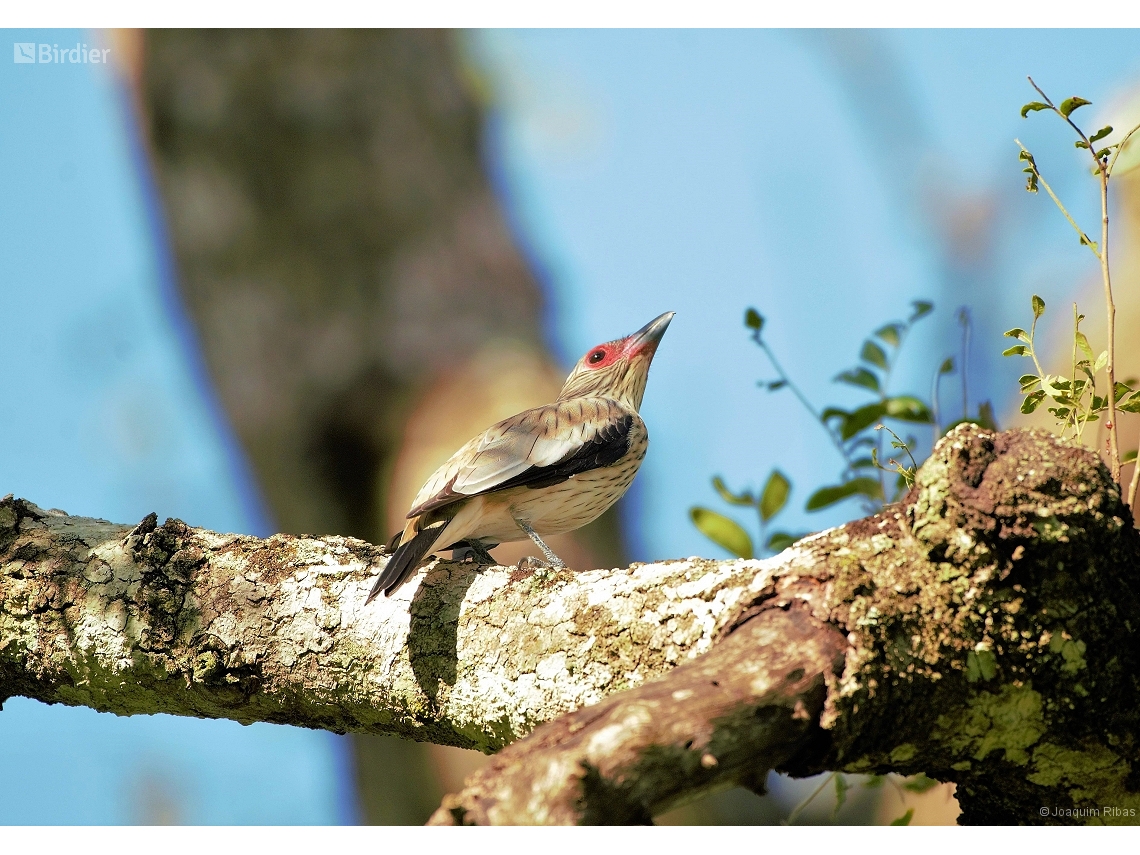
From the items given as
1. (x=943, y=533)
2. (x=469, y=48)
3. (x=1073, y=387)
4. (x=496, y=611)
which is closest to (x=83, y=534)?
(x=496, y=611)

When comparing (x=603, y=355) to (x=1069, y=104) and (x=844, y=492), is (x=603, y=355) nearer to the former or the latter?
(x=844, y=492)

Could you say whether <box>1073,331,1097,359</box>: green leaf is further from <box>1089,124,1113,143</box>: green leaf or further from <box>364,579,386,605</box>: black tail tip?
<box>364,579,386,605</box>: black tail tip

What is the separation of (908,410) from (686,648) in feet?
5.24

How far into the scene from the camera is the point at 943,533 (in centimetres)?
212

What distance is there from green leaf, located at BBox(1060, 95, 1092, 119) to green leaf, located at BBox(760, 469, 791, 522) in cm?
158

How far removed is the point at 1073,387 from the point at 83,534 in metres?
3.01

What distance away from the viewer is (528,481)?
3633 mm

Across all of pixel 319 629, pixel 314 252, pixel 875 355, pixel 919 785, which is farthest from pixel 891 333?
pixel 314 252

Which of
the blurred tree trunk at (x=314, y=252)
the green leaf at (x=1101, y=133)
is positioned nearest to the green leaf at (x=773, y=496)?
the green leaf at (x=1101, y=133)

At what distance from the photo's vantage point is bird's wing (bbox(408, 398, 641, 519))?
348cm

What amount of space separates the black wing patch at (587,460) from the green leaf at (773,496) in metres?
0.63

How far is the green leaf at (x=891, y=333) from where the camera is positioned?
3713 millimetres

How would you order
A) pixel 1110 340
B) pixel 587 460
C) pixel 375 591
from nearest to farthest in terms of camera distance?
pixel 1110 340 < pixel 375 591 < pixel 587 460

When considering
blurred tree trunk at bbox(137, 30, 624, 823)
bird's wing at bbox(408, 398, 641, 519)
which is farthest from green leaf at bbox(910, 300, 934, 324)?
blurred tree trunk at bbox(137, 30, 624, 823)
